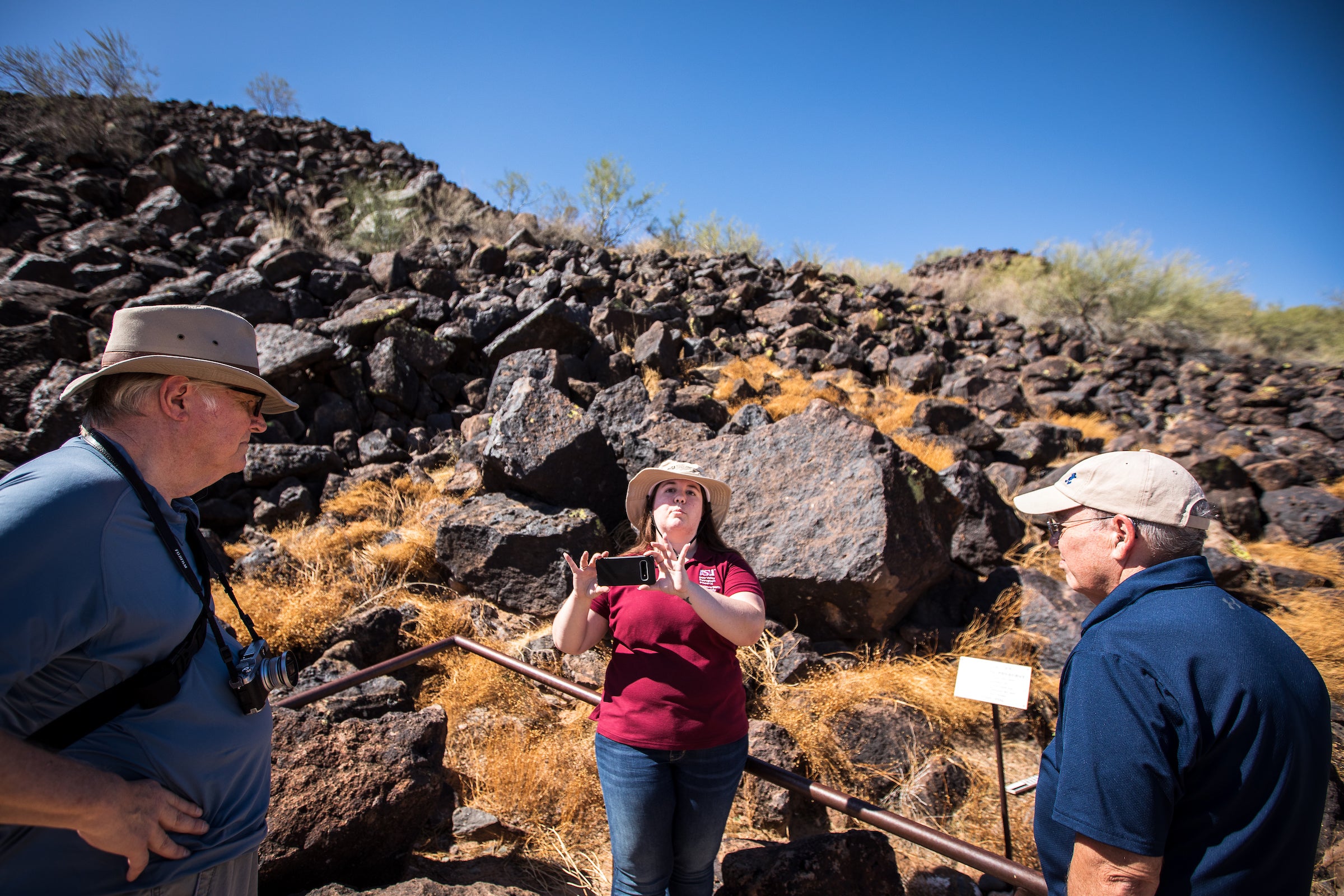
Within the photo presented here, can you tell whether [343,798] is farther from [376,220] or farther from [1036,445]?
[376,220]

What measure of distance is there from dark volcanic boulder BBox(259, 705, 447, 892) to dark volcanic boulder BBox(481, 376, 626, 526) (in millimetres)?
2692

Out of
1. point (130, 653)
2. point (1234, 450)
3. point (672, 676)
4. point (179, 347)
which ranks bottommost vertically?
point (672, 676)

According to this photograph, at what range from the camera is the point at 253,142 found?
20109 millimetres

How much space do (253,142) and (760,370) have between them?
19.8m

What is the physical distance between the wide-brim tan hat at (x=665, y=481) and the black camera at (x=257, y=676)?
140 cm

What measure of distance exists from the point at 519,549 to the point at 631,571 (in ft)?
11.7

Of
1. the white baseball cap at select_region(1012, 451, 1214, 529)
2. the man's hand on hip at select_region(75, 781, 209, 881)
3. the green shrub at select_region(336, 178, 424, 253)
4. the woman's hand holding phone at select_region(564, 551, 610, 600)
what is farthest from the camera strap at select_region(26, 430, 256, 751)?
the green shrub at select_region(336, 178, 424, 253)

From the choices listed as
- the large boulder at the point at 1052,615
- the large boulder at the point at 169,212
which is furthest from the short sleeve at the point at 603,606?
the large boulder at the point at 169,212

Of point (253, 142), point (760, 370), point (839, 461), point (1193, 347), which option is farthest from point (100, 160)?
point (1193, 347)

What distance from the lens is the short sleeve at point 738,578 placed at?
237cm

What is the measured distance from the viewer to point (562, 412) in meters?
6.17

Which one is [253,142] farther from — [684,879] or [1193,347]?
[1193,347]

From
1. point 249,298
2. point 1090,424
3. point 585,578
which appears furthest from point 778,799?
point 249,298

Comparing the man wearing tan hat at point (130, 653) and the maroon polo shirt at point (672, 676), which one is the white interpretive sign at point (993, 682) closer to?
the maroon polo shirt at point (672, 676)
